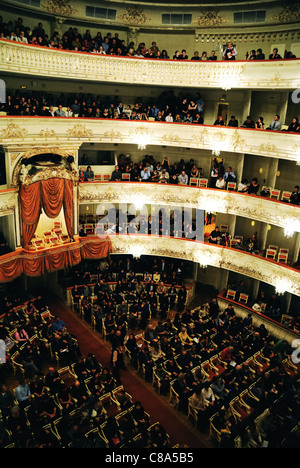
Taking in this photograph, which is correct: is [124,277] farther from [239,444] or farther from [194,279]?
[239,444]

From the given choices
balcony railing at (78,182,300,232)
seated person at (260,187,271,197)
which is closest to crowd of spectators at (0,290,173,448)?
Answer: balcony railing at (78,182,300,232)

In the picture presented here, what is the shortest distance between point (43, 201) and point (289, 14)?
15.8 meters

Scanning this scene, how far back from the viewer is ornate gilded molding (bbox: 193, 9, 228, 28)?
840 inches

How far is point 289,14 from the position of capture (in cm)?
1922

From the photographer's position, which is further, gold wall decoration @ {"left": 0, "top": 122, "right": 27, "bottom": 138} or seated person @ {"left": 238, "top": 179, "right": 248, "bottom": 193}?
seated person @ {"left": 238, "top": 179, "right": 248, "bottom": 193}

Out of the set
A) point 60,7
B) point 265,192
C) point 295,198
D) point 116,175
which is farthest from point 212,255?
point 60,7

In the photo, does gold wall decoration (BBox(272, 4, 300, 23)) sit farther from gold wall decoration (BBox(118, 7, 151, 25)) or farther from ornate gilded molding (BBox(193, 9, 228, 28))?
gold wall decoration (BBox(118, 7, 151, 25))

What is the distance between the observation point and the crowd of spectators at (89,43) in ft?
59.5

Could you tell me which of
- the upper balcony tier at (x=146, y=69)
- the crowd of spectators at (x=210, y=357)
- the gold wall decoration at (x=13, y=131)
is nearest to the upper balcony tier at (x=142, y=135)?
the gold wall decoration at (x=13, y=131)

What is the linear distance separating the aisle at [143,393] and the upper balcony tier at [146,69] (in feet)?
40.0

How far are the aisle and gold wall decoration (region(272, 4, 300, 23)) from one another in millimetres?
18703

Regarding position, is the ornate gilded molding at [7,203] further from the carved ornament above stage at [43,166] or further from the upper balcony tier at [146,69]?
the upper balcony tier at [146,69]

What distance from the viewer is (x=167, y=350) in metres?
16.0

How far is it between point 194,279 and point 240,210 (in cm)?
592
